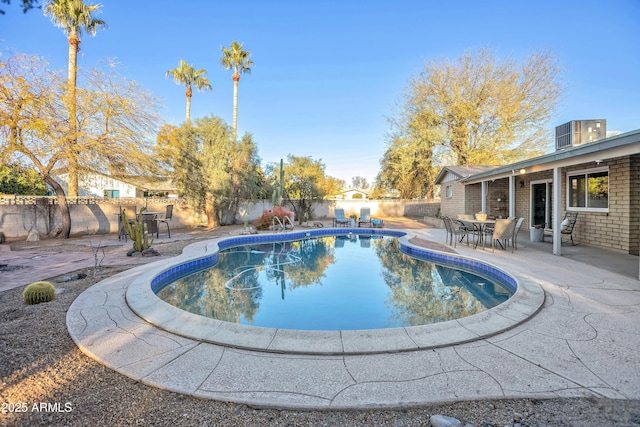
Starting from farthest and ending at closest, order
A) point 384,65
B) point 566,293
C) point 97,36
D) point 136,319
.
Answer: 1. point 384,65
2. point 97,36
3. point 566,293
4. point 136,319

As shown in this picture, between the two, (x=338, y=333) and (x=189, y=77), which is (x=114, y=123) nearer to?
(x=338, y=333)

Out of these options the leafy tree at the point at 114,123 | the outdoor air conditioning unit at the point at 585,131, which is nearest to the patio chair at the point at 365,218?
the outdoor air conditioning unit at the point at 585,131

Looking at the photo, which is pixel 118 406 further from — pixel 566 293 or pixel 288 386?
pixel 566 293

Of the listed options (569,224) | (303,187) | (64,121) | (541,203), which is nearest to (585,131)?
(541,203)

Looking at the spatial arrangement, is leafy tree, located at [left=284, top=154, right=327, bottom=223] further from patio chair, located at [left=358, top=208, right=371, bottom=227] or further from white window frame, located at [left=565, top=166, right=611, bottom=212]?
white window frame, located at [left=565, top=166, right=611, bottom=212]

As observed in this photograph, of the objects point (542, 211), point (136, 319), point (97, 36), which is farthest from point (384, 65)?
point (136, 319)

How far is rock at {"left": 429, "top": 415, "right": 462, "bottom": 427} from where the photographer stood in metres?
1.88

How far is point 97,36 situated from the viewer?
13453 millimetres

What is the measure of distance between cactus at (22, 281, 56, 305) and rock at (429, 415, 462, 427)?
5.07 m

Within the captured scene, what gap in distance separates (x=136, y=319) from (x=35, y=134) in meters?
9.38

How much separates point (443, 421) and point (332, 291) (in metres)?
4.10

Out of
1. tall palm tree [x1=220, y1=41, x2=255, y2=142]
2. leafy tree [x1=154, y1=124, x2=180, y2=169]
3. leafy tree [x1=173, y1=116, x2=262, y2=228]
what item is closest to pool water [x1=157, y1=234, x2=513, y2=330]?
leafy tree [x1=154, y1=124, x2=180, y2=169]

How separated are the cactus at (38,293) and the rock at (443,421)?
507 cm

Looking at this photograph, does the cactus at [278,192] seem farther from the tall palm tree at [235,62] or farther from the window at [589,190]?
the window at [589,190]
